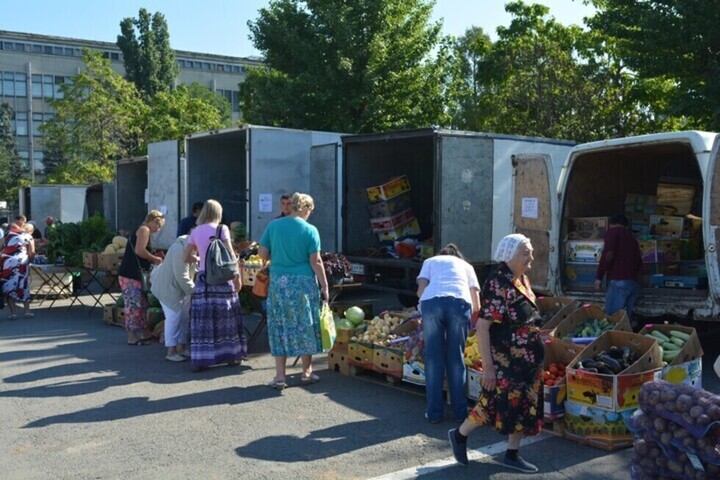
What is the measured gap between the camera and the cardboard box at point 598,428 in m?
5.26

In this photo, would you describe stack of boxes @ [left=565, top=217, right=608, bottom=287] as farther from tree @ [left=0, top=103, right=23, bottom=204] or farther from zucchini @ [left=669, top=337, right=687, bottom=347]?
tree @ [left=0, top=103, right=23, bottom=204]

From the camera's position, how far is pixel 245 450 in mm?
5312

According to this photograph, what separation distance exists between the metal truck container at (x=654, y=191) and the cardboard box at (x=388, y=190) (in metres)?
3.15

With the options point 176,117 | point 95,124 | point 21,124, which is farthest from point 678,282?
point 21,124

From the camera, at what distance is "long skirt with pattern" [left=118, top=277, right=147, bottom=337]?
9.27 metres

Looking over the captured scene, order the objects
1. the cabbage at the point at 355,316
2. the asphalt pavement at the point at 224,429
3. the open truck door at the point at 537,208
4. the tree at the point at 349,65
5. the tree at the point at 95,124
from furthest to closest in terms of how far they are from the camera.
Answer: the tree at the point at 95,124 → the tree at the point at 349,65 → the open truck door at the point at 537,208 → the cabbage at the point at 355,316 → the asphalt pavement at the point at 224,429

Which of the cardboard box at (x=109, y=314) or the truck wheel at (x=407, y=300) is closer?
the cardboard box at (x=109, y=314)

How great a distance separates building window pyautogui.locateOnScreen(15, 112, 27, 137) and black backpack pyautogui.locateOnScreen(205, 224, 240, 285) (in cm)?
6874

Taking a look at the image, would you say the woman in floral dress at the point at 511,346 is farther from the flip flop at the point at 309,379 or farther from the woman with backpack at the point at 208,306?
the woman with backpack at the point at 208,306

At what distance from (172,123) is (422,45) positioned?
1220cm

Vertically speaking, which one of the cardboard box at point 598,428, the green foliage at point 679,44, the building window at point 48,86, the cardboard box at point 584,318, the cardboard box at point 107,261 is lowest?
the cardboard box at point 598,428

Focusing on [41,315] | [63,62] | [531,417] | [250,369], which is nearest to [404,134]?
[250,369]

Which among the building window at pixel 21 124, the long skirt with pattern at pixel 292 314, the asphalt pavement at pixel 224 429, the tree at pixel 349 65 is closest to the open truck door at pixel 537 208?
the asphalt pavement at pixel 224 429

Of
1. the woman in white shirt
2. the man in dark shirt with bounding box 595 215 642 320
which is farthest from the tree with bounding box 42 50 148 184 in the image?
the woman in white shirt
